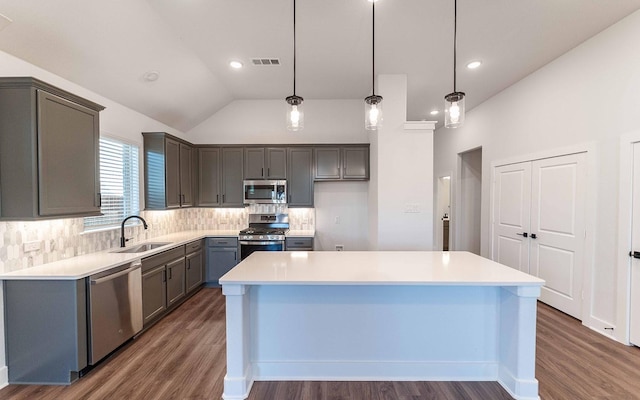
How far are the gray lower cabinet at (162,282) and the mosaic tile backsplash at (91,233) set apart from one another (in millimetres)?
593

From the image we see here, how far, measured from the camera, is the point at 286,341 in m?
2.20

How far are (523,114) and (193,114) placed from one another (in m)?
5.03

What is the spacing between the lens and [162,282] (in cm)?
326

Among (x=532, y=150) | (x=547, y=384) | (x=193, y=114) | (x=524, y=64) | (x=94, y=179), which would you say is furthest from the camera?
(x=193, y=114)

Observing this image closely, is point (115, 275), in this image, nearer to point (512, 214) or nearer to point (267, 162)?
Result: point (267, 162)

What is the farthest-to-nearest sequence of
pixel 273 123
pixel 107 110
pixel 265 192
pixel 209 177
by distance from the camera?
pixel 273 123
pixel 209 177
pixel 265 192
pixel 107 110

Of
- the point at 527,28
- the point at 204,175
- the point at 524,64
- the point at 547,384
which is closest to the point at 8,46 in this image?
the point at 204,175

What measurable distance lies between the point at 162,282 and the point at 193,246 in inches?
33.6

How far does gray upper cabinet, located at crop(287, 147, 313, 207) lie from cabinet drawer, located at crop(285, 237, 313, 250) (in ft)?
2.13

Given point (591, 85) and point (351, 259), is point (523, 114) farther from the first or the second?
point (351, 259)

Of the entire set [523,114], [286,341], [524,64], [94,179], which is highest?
[524,64]

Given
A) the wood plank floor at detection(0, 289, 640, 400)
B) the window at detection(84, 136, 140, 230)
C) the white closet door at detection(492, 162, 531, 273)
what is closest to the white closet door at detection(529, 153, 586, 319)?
the white closet door at detection(492, 162, 531, 273)

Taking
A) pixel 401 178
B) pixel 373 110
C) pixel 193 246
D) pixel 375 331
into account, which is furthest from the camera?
pixel 193 246

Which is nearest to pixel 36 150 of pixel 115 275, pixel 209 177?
pixel 115 275
